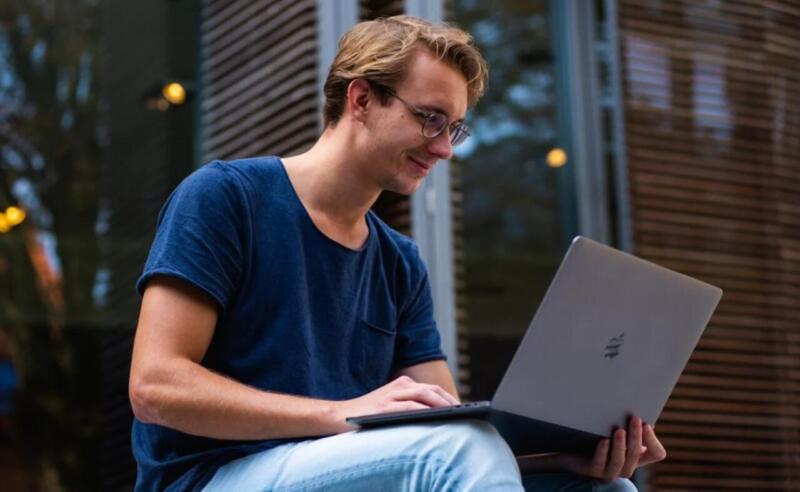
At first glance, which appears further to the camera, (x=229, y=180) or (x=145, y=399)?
(x=229, y=180)

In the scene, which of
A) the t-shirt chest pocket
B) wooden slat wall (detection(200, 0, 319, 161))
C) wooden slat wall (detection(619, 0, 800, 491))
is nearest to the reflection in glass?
wooden slat wall (detection(619, 0, 800, 491))

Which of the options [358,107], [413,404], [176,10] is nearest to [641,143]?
[176,10]

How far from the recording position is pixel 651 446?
8.31ft

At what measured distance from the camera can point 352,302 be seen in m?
2.64

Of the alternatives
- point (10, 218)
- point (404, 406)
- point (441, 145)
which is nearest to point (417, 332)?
point (441, 145)

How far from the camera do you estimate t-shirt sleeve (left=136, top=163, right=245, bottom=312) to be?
2336mm

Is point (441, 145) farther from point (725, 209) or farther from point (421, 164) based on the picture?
point (725, 209)

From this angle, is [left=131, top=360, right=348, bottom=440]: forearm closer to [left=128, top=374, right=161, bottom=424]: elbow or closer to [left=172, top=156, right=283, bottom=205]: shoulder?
[left=128, top=374, right=161, bottom=424]: elbow

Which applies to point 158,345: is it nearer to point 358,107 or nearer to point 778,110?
point 358,107

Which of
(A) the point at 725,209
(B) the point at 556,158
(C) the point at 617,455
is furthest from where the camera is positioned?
(B) the point at 556,158

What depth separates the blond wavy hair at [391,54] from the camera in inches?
104

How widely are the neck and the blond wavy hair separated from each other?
106 mm

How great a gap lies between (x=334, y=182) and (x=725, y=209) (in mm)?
3342

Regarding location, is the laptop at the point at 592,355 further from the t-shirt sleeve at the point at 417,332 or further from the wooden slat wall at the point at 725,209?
the wooden slat wall at the point at 725,209
